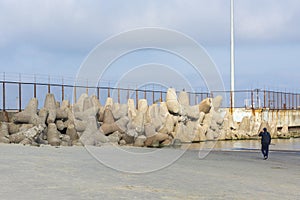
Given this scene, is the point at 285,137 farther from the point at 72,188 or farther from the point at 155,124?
the point at 72,188

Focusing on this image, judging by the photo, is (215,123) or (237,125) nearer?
(215,123)

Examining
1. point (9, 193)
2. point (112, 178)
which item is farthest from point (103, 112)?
point (9, 193)

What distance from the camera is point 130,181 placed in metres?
14.5

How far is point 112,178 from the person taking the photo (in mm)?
14867

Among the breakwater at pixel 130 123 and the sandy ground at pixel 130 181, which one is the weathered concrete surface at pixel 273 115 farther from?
the sandy ground at pixel 130 181

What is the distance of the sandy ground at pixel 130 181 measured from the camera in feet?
40.2

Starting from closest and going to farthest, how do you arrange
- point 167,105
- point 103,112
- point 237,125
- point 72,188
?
point 72,188 → point 103,112 → point 167,105 → point 237,125

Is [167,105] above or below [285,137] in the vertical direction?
above

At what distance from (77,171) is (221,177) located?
4.61 metres

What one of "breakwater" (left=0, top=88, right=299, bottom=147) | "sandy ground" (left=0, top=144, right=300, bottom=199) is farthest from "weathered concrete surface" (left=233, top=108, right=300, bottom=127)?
"sandy ground" (left=0, top=144, right=300, bottom=199)

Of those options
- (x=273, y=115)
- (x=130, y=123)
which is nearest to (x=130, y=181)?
(x=130, y=123)

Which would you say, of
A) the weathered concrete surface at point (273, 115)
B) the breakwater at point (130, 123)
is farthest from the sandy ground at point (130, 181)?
the weathered concrete surface at point (273, 115)

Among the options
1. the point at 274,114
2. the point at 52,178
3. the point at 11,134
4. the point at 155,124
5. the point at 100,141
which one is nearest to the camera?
the point at 52,178

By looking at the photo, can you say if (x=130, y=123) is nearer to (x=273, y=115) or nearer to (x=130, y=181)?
(x=273, y=115)
